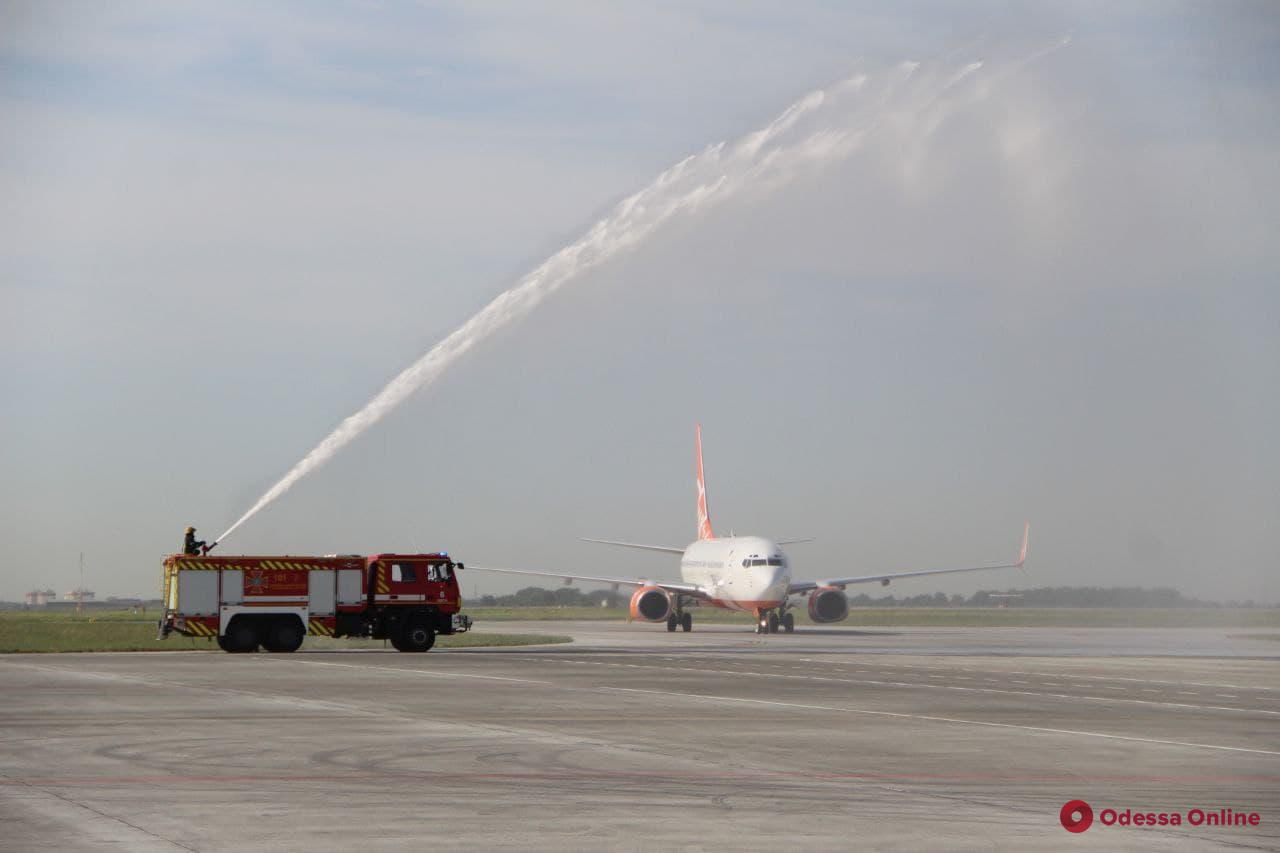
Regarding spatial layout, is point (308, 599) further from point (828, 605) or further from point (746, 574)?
point (828, 605)

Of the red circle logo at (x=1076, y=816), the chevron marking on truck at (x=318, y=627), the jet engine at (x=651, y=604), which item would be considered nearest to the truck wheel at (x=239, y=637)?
the chevron marking on truck at (x=318, y=627)

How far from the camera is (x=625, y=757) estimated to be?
1966 centimetres

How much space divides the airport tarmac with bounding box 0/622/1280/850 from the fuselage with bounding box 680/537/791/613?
1141 inches

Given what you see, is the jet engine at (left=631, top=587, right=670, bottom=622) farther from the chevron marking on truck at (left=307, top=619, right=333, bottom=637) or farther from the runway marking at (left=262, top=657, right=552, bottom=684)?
the runway marking at (left=262, top=657, right=552, bottom=684)

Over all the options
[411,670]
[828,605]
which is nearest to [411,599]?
[411,670]

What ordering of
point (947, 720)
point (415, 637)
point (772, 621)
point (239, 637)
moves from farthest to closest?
point (772, 621), point (415, 637), point (239, 637), point (947, 720)

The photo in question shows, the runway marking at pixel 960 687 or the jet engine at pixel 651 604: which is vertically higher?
the jet engine at pixel 651 604

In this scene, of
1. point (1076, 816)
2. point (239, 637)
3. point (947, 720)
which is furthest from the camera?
point (239, 637)

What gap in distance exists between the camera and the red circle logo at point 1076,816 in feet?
46.7

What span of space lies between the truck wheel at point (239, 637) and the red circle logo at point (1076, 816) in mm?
37126

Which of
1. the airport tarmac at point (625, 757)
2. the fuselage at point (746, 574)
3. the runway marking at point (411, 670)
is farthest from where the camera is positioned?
the fuselage at point (746, 574)

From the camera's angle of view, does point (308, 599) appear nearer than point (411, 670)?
No

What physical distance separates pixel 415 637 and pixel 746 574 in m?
21.9

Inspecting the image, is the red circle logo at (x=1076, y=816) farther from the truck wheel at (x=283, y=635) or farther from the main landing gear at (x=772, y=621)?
the main landing gear at (x=772, y=621)
